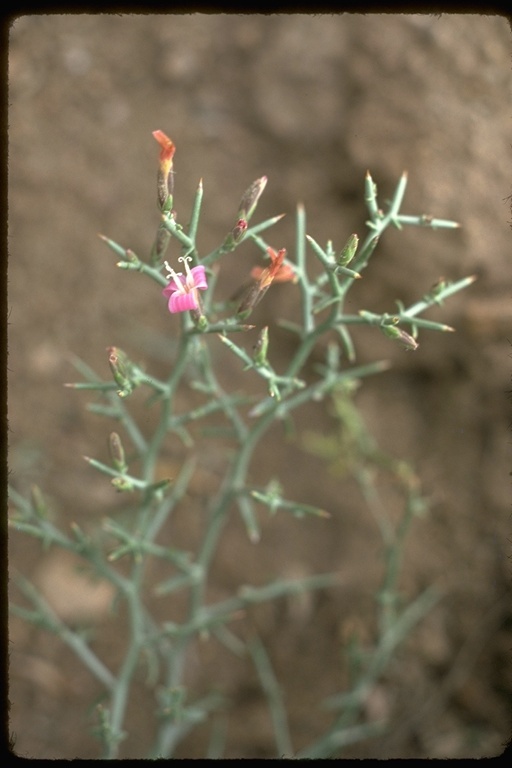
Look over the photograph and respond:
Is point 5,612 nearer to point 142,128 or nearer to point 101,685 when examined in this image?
point 101,685

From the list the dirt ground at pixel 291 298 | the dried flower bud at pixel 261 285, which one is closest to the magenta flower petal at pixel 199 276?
the dried flower bud at pixel 261 285

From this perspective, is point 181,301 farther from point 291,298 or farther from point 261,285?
point 291,298

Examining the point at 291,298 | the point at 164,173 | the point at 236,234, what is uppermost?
the point at 164,173

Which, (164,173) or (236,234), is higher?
(164,173)

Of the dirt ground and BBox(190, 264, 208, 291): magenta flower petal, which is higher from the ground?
BBox(190, 264, 208, 291): magenta flower petal

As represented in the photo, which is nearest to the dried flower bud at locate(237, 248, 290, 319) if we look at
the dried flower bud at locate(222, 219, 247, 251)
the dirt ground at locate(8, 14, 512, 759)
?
the dried flower bud at locate(222, 219, 247, 251)

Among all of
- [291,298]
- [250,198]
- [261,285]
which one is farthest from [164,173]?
[291,298]

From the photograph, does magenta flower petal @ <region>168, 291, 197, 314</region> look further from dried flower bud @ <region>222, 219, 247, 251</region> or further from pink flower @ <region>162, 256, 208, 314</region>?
dried flower bud @ <region>222, 219, 247, 251</region>

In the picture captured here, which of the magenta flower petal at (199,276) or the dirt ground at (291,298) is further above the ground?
the magenta flower petal at (199,276)

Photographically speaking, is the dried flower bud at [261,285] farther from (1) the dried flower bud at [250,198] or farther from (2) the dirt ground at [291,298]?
(2) the dirt ground at [291,298]

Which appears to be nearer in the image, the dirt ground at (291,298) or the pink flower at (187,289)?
the pink flower at (187,289)
